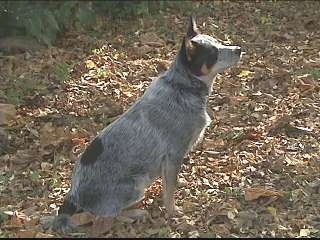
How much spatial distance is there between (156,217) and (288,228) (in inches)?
46.4

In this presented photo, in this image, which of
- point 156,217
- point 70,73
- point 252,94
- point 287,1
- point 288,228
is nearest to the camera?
point 288,228

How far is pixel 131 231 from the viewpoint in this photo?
5645mm

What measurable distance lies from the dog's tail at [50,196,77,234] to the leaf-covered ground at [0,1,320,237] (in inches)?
3.3

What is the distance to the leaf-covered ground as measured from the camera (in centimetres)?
579

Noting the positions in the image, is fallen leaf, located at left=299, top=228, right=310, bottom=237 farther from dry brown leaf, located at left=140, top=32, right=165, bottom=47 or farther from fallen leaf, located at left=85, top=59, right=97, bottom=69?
dry brown leaf, located at left=140, top=32, right=165, bottom=47

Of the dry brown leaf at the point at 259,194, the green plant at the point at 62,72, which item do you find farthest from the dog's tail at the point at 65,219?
the green plant at the point at 62,72

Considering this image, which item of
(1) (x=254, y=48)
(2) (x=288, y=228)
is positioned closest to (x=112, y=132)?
(2) (x=288, y=228)

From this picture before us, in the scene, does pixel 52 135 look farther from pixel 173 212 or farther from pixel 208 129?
pixel 173 212

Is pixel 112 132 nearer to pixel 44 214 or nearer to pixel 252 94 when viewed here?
pixel 44 214

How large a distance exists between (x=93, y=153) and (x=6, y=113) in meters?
2.36

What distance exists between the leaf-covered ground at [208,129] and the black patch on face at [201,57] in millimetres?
1158

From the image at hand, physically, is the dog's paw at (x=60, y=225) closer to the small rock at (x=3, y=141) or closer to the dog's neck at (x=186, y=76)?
the dog's neck at (x=186, y=76)

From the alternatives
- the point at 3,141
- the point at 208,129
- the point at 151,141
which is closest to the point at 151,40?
the point at 208,129

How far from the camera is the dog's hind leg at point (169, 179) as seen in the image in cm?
582
